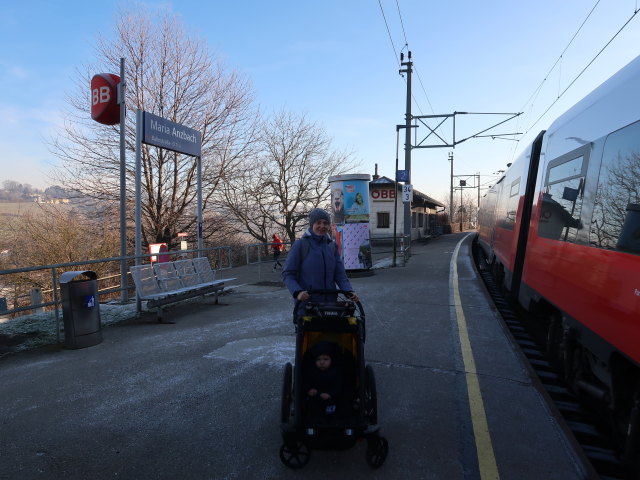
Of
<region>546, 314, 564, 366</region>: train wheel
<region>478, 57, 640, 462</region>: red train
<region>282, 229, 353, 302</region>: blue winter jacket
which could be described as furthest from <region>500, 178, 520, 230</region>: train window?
<region>282, 229, 353, 302</region>: blue winter jacket

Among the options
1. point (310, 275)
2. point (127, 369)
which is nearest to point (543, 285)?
point (310, 275)

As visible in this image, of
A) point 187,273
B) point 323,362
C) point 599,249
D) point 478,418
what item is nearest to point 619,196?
point 599,249

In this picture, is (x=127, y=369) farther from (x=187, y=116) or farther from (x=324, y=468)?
(x=187, y=116)

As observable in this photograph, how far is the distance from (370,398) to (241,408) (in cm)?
136

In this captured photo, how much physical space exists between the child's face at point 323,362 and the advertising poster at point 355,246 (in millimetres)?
10404

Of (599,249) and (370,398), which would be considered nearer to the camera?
(370,398)

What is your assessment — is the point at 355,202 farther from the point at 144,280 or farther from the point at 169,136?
the point at 144,280

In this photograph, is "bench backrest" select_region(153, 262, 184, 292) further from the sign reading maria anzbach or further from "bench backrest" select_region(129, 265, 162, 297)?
the sign reading maria anzbach

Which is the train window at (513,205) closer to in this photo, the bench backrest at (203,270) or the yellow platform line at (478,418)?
the yellow platform line at (478,418)

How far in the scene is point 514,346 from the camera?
19.0 ft

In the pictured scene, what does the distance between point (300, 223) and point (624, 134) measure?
94.0 feet

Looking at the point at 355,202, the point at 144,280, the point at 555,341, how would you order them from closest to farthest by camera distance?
the point at 555,341 → the point at 144,280 → the point at 355,202

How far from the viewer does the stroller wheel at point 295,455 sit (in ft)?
9.46

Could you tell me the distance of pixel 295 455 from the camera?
2893 millimetres
